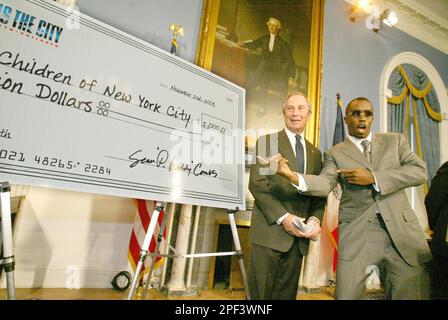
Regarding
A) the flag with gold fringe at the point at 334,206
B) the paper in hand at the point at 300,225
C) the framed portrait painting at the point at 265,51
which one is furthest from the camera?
the flag with gold fringe at the point at 334,206

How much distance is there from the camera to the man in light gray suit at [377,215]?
4.46 ft

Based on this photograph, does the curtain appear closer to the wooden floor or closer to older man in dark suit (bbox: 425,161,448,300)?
older man in dark suit (bbox: 425,161,448,300)

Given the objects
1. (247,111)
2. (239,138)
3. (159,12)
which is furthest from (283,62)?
(239,138)

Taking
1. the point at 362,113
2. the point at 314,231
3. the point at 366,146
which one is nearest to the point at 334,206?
the point at 366,146

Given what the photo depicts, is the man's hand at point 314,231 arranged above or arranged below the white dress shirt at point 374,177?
below

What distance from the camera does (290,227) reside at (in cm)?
136

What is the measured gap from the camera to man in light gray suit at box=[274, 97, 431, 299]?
4.46ft

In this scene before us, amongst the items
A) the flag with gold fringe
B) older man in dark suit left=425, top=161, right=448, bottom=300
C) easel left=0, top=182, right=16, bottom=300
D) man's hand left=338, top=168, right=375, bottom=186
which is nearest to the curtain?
the flag with gold fringe

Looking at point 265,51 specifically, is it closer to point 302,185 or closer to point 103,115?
point 302,185

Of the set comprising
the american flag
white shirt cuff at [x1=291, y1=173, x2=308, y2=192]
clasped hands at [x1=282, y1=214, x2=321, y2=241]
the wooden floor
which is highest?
white shirt cuff at [x1=291, y1=173, x2=308, y2=192]

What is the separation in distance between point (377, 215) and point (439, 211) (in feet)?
1.75

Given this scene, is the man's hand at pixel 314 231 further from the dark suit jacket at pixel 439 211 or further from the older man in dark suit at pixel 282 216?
the dark suit jacket at pixel 439 211

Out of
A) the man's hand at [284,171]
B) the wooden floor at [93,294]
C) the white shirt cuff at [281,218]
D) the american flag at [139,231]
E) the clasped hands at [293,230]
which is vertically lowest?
the wooden floor at [93,294]

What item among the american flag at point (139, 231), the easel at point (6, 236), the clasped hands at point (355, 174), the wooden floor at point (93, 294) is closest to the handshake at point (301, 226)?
the clasped hands at point (355, 174)
